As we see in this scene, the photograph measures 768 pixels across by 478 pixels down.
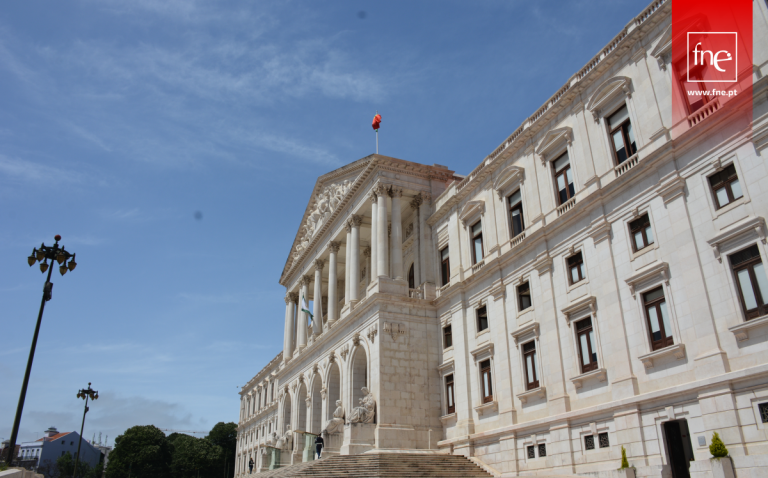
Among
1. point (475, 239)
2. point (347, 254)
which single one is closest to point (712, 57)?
point (475, 239)

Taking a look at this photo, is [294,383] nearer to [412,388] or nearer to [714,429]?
[412,388]

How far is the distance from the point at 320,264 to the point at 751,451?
1359 inches

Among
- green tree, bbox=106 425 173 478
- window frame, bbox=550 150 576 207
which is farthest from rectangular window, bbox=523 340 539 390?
green tree, bbox=106 425 173 478

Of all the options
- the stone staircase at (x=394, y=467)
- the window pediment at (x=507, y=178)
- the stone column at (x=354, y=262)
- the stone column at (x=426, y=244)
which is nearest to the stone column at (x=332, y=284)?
the stone column at (x=354, y=262)

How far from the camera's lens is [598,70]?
23453 mm

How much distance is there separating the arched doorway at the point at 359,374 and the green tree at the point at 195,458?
243 ft

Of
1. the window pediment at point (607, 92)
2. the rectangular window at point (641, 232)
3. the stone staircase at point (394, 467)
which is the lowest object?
the stone staircase at point (394, 467)

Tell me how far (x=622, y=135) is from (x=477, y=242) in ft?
35.6

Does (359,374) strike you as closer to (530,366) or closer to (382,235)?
(382,235)

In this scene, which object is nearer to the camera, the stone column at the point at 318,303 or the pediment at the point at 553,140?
the pediment at the point at 553,140

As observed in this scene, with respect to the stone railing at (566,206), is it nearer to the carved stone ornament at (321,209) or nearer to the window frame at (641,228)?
the window frame at (641,228)

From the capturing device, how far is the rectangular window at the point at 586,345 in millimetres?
21672

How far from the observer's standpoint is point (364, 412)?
29953 millimetres

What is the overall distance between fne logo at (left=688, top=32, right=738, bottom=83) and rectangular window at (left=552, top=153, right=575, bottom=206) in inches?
254
